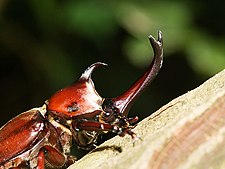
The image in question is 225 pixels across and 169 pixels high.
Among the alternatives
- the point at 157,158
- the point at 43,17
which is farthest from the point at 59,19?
the point at 157,158

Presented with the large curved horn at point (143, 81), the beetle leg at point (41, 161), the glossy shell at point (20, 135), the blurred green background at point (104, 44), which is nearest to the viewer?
the large curved horn at point (143, 81)

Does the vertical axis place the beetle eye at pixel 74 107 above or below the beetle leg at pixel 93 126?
above

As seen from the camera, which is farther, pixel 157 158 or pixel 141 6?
pixel 141 6

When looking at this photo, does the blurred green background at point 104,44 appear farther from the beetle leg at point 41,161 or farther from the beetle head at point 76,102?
the beetle leg at point 41,161

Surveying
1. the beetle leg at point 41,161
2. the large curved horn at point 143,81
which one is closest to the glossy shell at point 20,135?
the beetle leg at point 41,161

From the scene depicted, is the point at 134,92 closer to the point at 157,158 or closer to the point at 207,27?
the point at 157,158

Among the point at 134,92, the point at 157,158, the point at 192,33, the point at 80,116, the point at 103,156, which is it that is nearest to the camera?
the point at 157,158
